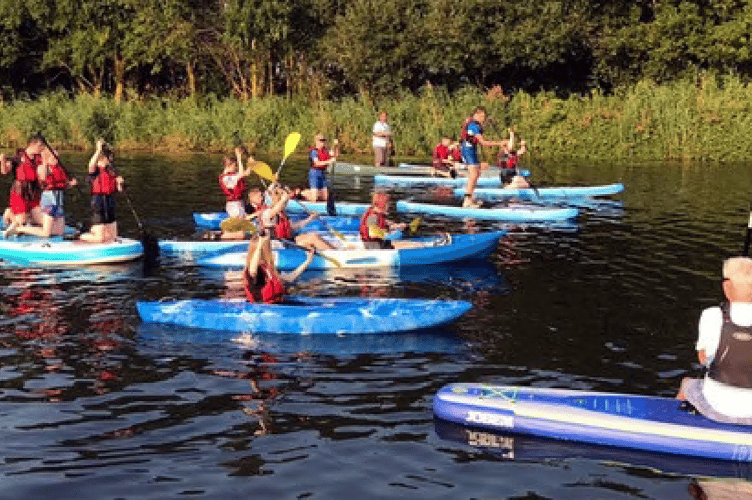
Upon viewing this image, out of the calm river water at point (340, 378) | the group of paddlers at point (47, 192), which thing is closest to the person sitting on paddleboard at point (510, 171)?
the calm river water at point (340, 378)

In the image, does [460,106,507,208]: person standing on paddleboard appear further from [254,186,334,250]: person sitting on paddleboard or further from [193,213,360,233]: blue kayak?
[254,186,334,250]: person sitting on paddleboard

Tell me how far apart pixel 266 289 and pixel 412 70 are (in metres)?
31.4

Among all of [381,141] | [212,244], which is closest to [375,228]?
[212,244]

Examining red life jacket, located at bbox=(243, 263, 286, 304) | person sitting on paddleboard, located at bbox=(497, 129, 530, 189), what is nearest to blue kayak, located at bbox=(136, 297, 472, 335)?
red life jacket, located at bbox=(243, 263, 286, 304)

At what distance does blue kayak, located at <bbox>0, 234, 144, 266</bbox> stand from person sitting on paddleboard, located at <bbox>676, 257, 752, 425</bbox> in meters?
10.7

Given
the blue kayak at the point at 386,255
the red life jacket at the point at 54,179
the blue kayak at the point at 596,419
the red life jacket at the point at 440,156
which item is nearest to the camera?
the blue kayak at the point at 596,419

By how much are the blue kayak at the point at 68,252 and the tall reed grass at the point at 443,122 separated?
18166 mm

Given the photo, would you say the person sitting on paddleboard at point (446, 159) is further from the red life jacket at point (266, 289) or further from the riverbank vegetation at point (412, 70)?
the red life jacket at point (266, 289)

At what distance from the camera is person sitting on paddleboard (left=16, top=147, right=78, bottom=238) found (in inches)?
683

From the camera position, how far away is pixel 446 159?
29.7 metres

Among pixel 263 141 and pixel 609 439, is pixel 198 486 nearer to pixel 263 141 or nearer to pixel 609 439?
pixel 609 439

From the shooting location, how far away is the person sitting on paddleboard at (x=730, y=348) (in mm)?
7797

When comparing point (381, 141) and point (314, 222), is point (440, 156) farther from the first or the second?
point (314, 222)

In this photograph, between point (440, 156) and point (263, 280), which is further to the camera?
point (440, 156)
